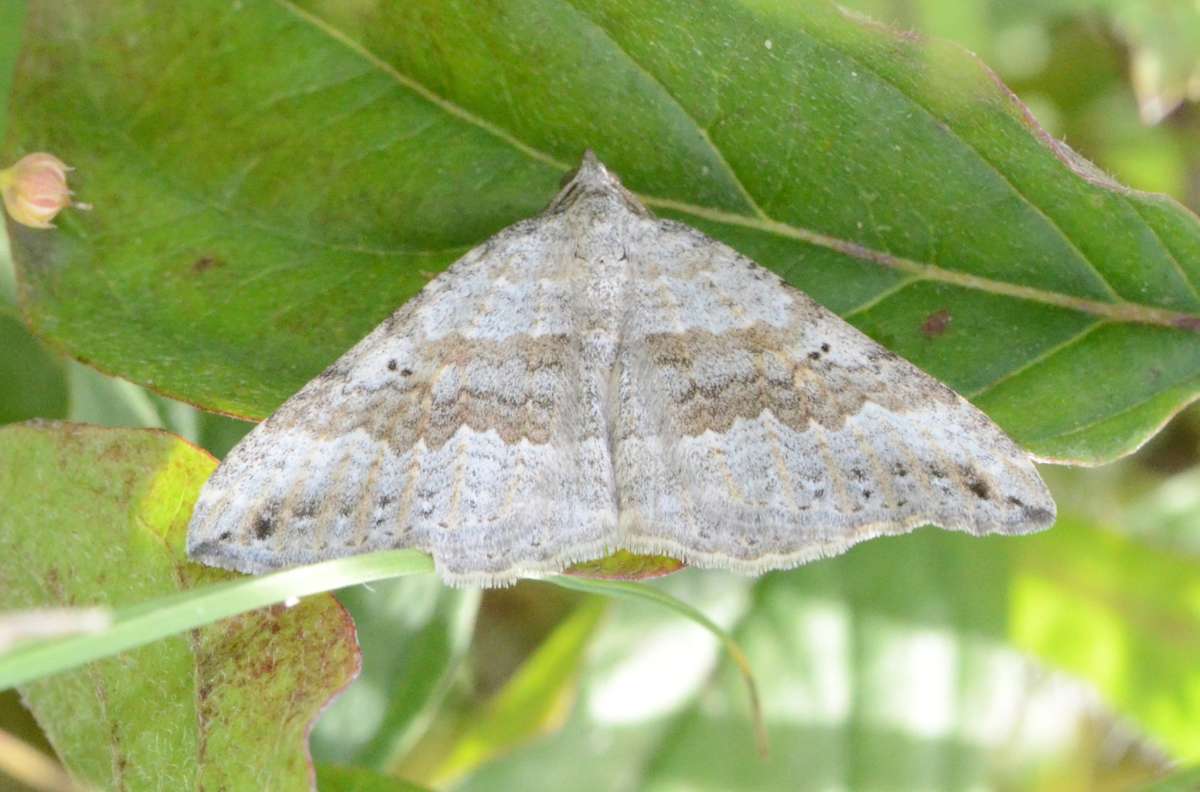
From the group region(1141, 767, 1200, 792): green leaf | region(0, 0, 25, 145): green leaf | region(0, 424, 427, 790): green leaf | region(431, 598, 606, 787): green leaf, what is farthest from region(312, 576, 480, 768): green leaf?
region(1141, 767, 1200, 792): green leaf

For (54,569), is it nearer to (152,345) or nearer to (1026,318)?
(152,345)

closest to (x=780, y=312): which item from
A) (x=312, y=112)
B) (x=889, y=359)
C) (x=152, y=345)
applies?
(x=889, y=359)

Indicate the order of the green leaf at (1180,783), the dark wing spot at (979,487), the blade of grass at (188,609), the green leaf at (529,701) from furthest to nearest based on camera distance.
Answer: the green leaf at (529,701)
the green leaf at (1180,783)
the dark wing spot at (979,487)
the blade of grass at (188,609)

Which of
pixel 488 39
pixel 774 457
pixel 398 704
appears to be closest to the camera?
pixel 774 457

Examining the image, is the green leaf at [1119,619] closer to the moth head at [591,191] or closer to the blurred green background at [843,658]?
the blurred green background at [843,658]

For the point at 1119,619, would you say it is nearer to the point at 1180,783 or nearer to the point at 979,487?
the point at 1180,783

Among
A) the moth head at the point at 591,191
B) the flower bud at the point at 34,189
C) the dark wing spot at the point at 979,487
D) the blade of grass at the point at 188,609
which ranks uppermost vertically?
the moth head at the point at 591,191

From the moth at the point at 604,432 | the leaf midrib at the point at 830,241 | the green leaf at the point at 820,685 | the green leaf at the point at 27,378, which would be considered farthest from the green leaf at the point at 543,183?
the green leaf at the point at 820,685
